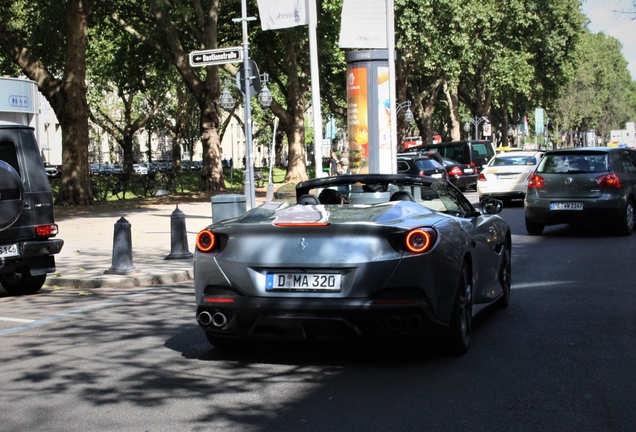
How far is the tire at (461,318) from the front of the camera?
6.26m

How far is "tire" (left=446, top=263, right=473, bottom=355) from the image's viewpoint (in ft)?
20.5

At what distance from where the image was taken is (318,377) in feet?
19.4

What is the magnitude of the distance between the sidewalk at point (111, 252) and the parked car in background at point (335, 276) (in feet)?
17.7

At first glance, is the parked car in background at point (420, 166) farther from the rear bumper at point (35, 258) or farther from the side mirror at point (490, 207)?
the side mirror at point (490, 207)

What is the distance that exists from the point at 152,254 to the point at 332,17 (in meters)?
22.4

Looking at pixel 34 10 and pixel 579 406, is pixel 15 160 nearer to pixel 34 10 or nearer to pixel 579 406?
pixel 579 406

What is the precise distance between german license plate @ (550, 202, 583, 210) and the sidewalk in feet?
21.7

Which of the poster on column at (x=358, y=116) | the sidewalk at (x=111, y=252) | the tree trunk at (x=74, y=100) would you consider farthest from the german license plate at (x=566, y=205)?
the tree trunk at (x=74, y=100)

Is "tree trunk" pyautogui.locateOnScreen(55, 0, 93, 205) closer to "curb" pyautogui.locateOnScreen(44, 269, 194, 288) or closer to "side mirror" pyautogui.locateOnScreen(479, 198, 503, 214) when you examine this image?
"curb" pyautogui.locateOnScreen(44, 269, 194, 288)

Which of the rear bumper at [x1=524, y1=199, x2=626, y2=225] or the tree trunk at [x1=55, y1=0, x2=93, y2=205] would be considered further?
the tree trunk at [x1=55, y1=0, x2=93, y2=205]

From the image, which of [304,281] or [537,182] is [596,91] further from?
[304,281]

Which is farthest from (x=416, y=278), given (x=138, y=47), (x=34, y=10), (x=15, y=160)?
(x=138, y=47)

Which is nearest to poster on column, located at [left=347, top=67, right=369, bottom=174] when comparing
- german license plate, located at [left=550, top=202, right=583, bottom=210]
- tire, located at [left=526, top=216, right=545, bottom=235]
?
tire, located at [left=526, top=216, right=545, bottom=235]

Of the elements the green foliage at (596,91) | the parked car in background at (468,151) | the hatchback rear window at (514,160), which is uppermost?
the green foliage at (596,91)
